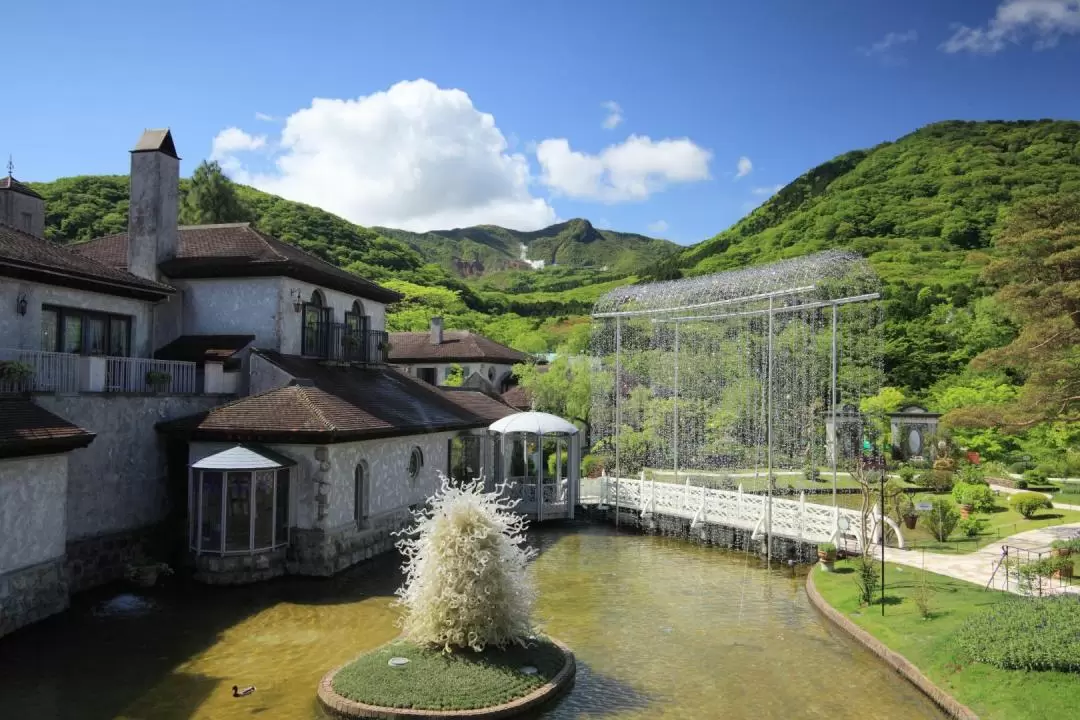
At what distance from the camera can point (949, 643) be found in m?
11.8

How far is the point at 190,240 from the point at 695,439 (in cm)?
2192

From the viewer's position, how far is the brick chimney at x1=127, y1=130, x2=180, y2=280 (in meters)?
21.6

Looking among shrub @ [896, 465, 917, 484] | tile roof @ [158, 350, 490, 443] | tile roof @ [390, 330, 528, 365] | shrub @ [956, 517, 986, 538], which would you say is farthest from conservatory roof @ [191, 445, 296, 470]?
tile roof @ [390, 330, 528, 365]

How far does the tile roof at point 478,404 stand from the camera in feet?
93.7

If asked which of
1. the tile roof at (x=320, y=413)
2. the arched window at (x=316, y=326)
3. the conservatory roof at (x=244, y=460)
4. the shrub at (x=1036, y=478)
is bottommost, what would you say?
the shrub at (x=1036, y=478)

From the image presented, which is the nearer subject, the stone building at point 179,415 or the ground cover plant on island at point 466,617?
the ground cover plant on island at point 466,617

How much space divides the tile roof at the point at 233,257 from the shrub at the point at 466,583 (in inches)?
491

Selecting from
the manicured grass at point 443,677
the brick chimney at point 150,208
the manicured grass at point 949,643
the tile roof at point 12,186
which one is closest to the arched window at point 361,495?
the manicured grass at point 443,677

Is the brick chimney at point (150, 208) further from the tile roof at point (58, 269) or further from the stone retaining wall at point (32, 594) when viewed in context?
the stone retaining wall at point (32, 594)

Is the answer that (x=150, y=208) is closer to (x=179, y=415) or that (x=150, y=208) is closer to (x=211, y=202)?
(x=179, y=415)

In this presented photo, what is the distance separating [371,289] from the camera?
25922 mm

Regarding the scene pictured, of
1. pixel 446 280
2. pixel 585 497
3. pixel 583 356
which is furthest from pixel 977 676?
pixel 446 280

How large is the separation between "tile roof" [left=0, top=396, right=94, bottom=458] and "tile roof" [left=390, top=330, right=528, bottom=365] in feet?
117

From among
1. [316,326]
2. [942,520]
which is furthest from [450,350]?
[942,520]
